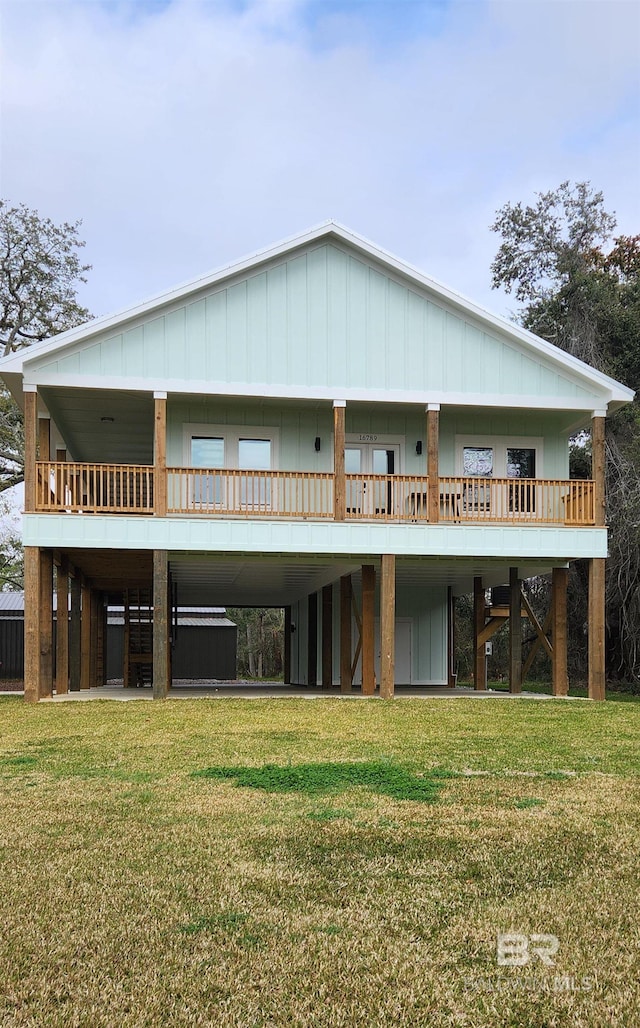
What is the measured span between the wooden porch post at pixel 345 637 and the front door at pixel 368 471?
6.85 ft

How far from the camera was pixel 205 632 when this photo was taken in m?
34.7

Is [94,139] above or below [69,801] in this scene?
above

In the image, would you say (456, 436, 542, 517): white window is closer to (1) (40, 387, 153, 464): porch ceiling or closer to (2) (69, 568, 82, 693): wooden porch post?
(1) (40, 387, 153, 464): porch ceiling

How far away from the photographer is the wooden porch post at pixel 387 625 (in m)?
17.3

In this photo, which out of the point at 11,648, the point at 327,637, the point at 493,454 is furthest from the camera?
the point at 11,648

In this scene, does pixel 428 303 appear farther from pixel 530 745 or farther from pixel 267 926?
pixel 267 926

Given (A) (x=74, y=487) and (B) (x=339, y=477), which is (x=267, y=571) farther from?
(A) (x=74, y=487)

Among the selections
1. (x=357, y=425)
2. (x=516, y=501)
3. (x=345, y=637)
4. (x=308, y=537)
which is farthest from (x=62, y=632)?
(x=516, y=501)

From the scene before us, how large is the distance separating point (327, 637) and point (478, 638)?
341 cm

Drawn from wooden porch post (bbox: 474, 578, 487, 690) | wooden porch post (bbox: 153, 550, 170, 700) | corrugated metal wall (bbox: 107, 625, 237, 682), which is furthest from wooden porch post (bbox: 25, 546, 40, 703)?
corrugated metal wall (bbox: 107, 625, 237, 682)

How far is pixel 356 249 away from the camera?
1864 centimetres

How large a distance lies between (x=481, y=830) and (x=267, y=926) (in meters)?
2.23

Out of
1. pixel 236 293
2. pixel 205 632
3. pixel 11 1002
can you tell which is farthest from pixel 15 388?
pixel 205 632

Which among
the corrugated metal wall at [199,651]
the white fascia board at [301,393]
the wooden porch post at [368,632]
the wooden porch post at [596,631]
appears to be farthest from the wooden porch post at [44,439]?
the corrugated metal wall at [199,651]
